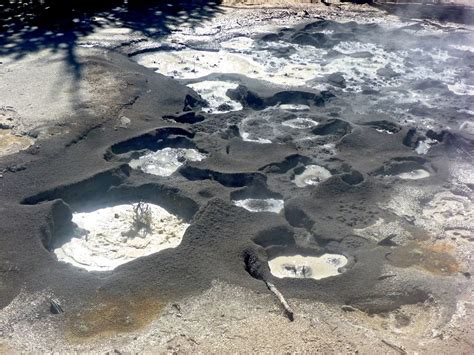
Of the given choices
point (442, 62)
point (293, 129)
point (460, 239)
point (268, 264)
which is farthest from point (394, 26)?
point (268, 264)

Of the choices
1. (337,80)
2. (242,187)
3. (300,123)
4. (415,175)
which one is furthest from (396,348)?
(337,80)

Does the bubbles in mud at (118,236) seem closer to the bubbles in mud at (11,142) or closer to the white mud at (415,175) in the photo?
the bubbles in mud at (11,142)

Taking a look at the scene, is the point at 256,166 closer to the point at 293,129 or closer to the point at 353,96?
the point at 293,129

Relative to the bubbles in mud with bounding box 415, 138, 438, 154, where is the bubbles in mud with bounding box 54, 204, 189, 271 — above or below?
above

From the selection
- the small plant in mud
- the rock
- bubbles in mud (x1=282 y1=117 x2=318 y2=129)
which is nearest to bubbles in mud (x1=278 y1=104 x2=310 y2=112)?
bubbles in mud (x1=282 y1=117 x2=318 y2=129)

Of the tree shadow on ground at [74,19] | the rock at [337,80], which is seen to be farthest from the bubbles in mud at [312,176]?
the tree shadow on ground at [74,19]

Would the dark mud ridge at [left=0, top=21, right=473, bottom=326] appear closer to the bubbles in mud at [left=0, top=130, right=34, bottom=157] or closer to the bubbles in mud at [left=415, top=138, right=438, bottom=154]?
the bubbles in mud at [left=415, top=138, right=438, bottom=154]
